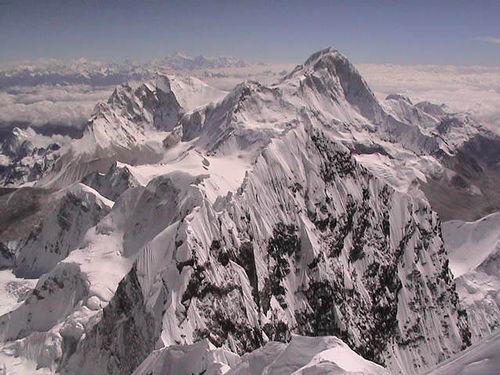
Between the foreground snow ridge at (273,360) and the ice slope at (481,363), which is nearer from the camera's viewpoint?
the ice slope at (481,363)

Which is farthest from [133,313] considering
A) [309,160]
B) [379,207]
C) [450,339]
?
[450,339]

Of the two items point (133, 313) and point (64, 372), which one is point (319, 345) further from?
point (64, 372)

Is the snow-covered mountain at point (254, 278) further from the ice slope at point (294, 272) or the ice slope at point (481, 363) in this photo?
the ice slope at point (481, 363)

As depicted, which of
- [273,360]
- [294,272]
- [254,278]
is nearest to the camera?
[273,360]

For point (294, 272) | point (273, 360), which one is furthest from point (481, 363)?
point (294, 272)

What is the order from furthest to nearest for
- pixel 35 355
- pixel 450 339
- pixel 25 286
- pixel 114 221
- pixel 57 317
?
pixel 25 286 → pixel 114 221 → pixel 450 339 → pixel 57 317 → pixel 35 355

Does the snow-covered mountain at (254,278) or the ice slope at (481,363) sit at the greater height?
the ice slope at (481,363)

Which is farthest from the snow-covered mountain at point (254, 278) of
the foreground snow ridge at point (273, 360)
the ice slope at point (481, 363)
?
the ice slope at point (481, 363)

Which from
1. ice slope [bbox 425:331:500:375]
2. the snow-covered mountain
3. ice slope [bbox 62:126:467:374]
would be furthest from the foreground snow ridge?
ice slope [bbox 62:126:467:374]

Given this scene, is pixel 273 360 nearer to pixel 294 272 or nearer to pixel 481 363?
pixel 481 363
